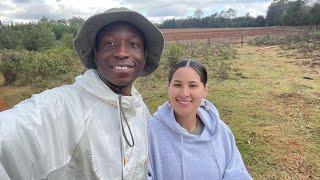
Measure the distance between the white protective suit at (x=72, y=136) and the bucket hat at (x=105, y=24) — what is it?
17 centimetres

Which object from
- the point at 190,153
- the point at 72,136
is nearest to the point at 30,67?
the point at 190,153

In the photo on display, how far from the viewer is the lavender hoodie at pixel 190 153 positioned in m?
1.71

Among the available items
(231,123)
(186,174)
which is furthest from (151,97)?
(186,174)

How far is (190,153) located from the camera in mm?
1742

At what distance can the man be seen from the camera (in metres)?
0.92

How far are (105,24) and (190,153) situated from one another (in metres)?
0.87

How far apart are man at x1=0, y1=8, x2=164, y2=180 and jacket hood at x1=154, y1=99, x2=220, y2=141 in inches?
13.1

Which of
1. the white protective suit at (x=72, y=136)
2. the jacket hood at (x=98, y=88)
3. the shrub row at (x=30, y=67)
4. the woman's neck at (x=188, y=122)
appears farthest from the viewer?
the shrub row at (x=30, y=67)

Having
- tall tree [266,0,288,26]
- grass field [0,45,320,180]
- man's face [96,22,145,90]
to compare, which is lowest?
grass field [0,45,320,180]

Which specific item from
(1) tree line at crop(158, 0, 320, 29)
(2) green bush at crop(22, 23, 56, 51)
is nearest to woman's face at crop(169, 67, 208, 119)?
(2) green bush at crop(22, 23, 56, 51)

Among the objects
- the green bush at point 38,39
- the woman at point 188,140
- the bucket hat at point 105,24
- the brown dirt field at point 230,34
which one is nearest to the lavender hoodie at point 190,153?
the woman at point 188,140

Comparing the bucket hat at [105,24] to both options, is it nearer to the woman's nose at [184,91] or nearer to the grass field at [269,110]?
the woman's nose at [184,91]

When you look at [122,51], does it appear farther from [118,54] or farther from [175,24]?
[175,24]

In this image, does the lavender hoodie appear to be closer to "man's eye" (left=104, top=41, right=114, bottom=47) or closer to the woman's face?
the woman's face
